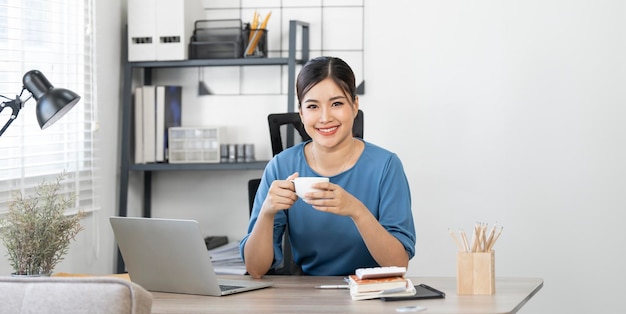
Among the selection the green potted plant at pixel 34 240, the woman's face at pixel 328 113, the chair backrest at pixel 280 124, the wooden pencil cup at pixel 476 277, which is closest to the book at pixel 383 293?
the wooden pencil cup at pixel 476 277

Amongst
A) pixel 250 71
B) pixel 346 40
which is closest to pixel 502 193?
pixel 346 40

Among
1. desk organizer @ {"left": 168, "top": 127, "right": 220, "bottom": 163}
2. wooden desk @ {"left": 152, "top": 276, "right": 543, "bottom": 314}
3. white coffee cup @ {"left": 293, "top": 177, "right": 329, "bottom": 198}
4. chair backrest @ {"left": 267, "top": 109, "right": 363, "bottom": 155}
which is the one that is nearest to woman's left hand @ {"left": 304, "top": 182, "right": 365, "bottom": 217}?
white coffee cup @ {"left": 293, "top": 177, "right": 329, "bottom": 198}

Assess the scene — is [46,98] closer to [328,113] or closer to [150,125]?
[328,113]

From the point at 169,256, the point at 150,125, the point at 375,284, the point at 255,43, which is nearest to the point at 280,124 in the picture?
the point at 255,43

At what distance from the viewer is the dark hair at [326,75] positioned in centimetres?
219

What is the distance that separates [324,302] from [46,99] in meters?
0.81

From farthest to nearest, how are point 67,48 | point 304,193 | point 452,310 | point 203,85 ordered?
point 203,85 < point 67,48 < point 304,193 < point 452,310

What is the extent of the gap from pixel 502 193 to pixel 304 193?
170 cm

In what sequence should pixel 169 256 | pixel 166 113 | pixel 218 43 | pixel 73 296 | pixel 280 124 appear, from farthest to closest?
pixel 166 113 < pixel 218 43 < pixel 280 124 < pixel 169 256 < pixel 73 296

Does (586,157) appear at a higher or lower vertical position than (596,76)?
→ lower

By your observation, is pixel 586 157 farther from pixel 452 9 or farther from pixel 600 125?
pixel 452 9

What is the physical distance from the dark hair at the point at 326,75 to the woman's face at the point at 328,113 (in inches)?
0.4

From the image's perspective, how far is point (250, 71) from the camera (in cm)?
350

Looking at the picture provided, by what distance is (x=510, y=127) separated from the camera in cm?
335
